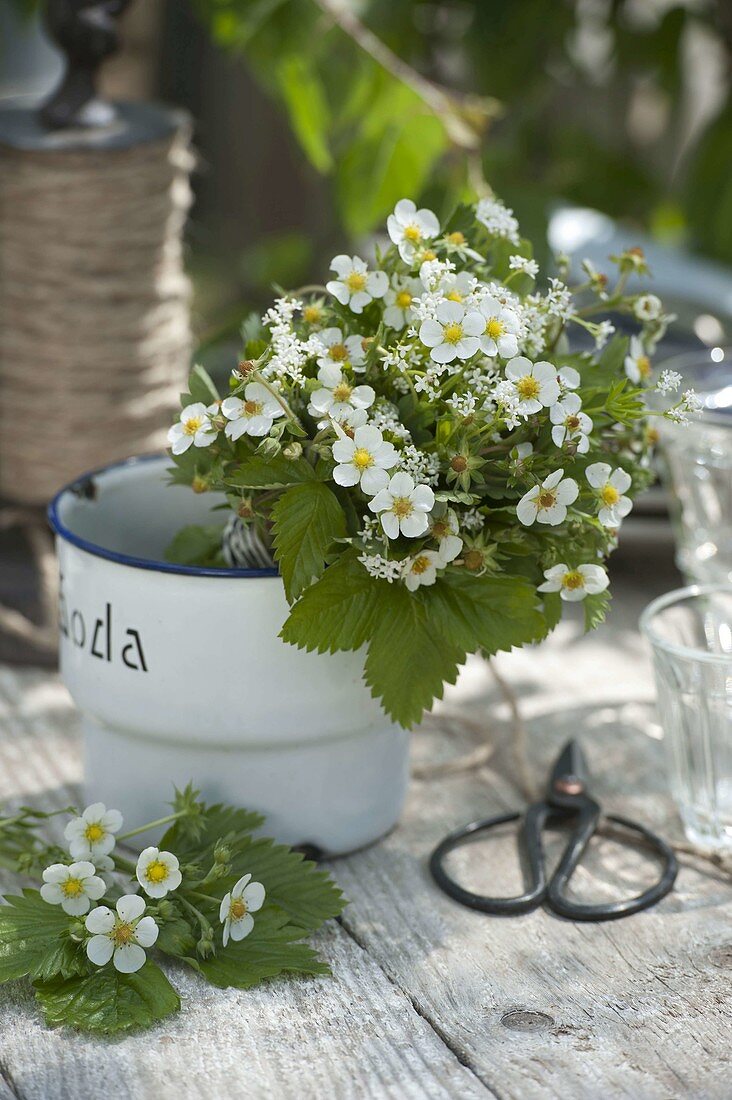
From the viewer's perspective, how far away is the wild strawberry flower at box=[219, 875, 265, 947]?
1.95 feet

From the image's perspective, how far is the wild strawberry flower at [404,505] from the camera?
0.55 m

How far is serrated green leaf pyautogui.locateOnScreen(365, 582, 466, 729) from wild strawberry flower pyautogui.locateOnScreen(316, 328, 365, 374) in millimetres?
104

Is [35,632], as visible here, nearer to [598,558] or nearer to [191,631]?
[191,631]

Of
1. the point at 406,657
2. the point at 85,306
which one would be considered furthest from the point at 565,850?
the point at 85,306

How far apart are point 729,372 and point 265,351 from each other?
1.30ft

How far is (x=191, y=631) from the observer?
637mm

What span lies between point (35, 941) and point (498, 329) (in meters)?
0.34

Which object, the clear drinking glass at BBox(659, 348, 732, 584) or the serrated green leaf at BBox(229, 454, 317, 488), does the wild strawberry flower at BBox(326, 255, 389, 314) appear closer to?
the serrated green leaf at BBox(229, 454, 317, 488)

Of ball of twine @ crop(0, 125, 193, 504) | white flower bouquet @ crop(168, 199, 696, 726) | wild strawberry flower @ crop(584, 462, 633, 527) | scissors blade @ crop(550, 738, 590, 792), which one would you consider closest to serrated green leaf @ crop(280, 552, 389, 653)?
white flower bouquet @ crop(168, 199, 696, 726)

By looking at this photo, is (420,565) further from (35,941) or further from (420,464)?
(35,941)

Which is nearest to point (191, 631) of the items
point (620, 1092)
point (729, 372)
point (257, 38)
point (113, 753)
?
point (113, 753)

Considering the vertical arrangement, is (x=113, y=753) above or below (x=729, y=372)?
below

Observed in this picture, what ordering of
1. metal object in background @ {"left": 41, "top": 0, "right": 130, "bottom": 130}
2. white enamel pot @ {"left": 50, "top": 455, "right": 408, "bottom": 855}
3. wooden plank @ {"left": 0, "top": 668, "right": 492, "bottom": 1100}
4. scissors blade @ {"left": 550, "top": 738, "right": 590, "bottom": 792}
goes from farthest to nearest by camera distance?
metal object in background @ {"left": 41, "top": 0, "right": 130, "bottom": 130}
scissors blade @ {"left": 550, "top": 738, "right": 590, "bottom": 792}
white enamel pot @ {"left": 50, "top": 455, "right": 408, "bottom": 855}
wooden plank @ {"left": 0, "top": 668, "right": 492, "bottom": 1100}

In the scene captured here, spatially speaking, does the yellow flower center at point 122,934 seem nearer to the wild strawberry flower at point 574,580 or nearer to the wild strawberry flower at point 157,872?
the wild strawberry flower at point 157,872
